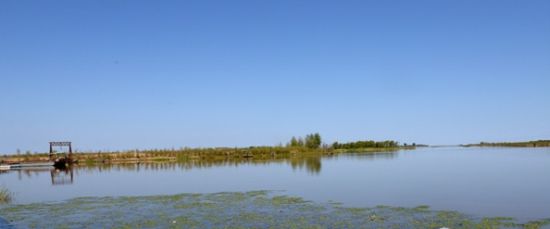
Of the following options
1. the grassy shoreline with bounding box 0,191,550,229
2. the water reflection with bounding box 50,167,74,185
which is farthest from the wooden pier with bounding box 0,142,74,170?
the grassy shoreline with bounding box 0,191,550,229

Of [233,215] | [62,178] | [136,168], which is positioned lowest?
[136,168]

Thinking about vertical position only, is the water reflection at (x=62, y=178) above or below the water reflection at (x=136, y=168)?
above

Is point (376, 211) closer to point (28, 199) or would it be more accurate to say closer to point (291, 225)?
point (291, 225)

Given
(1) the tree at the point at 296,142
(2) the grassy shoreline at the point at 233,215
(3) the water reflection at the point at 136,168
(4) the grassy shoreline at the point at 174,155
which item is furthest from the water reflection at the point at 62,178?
(1) the tree at the point at 296,142

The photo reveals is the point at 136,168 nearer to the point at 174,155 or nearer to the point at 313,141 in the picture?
the point at 174,155

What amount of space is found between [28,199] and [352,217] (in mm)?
18480

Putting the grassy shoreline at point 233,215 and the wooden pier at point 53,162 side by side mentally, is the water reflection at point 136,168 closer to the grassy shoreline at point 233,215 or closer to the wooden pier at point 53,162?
the wooden pier at point 53,162

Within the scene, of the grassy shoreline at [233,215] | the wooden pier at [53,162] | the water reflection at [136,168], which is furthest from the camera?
the wooden pier at [53,162]

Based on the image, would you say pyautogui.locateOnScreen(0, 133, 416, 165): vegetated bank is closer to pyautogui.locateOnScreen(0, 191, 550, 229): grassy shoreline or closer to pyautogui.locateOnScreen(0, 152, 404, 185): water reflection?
pyautogui.locateOnScreen(0, 152, 404, 185): water reflection

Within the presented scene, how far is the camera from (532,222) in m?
14.0

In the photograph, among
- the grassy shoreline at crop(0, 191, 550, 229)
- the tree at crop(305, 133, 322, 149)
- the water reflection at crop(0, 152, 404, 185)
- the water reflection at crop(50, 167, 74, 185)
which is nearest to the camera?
the grassy shoreline at crop(0, 191, 550, 229)

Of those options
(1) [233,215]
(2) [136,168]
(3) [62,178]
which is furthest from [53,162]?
(1) [233,215]

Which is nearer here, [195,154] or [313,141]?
[195,154]

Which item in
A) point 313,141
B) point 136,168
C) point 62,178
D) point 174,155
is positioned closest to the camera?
point 62,178
